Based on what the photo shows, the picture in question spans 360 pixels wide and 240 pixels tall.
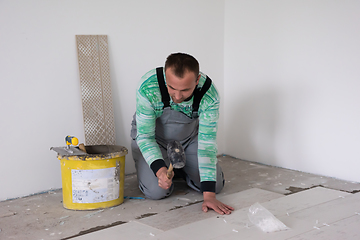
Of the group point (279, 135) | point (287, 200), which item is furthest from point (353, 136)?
point (287, 200)

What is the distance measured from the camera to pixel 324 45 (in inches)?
98.9

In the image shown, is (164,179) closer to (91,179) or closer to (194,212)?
(194,212)

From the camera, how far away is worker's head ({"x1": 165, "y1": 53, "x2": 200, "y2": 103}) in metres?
1.58

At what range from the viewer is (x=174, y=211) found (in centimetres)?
188

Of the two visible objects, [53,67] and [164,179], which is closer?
[164,179]

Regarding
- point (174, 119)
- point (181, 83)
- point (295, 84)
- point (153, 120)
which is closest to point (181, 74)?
point (181, 83)

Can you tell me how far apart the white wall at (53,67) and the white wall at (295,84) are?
75 cm

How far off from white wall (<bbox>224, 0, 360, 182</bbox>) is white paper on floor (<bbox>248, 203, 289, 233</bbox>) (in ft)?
3.86

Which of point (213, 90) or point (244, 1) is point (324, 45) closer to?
point (244, 1)

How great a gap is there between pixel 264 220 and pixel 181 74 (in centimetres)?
79

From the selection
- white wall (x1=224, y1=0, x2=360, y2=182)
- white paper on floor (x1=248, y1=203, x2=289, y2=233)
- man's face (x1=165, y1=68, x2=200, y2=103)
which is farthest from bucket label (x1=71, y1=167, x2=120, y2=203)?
white wall (x1=224, y1=0, x2=360, y2=182)

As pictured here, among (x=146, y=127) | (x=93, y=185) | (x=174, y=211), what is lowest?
(x=174, y=211)

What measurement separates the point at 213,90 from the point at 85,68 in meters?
1.05

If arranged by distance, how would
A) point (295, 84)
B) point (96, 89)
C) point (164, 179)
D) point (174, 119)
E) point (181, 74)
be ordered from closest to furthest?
point (181, 74) < point (164, 179) < point (174, 119) < point (96, 89) < point (295, 84)
